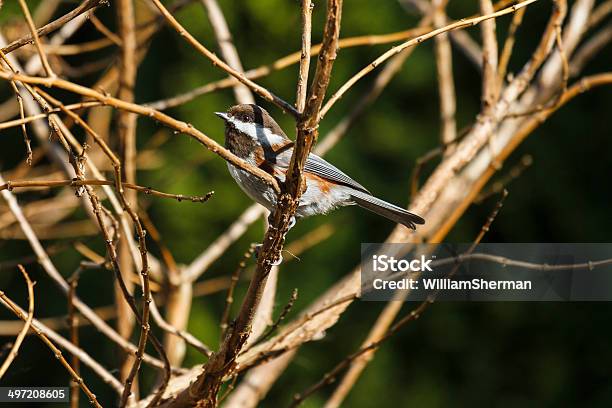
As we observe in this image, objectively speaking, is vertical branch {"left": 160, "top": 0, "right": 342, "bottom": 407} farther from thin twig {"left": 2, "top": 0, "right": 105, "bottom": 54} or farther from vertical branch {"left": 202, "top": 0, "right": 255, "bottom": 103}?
vertical branch {"left": 202, "top": 0, "right": 255, "bottom": 103}

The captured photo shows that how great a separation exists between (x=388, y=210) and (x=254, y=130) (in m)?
0.69

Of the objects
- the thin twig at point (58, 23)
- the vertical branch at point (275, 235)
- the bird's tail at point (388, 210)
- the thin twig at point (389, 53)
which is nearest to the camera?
the vertical branch at point (275, 235)

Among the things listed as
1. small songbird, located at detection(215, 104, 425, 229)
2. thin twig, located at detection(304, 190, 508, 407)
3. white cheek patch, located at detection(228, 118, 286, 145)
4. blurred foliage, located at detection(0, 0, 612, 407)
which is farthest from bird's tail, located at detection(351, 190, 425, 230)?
blurred foliage, located at detection(0, 0, 612, 407)

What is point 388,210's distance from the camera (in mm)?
3221

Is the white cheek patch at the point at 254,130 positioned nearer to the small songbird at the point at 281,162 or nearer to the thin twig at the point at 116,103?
the small songbird at the point at 281,162

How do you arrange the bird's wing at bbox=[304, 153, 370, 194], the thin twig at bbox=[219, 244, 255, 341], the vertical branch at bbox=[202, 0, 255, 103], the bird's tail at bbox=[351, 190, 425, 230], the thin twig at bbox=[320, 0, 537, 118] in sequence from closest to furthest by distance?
the thin twig at bbox=[320, 0, 537, 118] → the thin twig at bbox=[219, 244, 255, 341] → the bird's tail at bbox=[351, 190, 425, 230] → the bird's wing at bbox=[304, 153, 370, 194] → the vertical branch at bbox=[202, 0, 255, 103]

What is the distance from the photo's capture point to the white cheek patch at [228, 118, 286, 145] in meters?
3.38

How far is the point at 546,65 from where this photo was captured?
157 inches

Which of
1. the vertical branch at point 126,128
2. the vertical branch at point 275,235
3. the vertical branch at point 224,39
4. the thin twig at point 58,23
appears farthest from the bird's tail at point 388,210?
the thin twig at point 58,23

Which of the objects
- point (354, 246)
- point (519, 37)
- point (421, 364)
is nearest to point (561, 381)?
point (421, 364)

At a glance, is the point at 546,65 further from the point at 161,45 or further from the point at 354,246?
the point at 161,45

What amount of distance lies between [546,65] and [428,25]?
73 cm

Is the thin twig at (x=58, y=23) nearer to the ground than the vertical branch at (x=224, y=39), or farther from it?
nearer to the ground

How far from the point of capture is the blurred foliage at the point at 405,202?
6277mm
